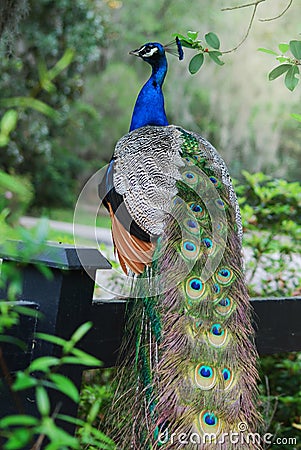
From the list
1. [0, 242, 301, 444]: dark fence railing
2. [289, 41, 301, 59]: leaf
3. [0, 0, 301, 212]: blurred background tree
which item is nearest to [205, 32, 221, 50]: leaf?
[289, 41, 301, 59]: leaf

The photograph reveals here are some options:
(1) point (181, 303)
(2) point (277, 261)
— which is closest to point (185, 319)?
(1) point (181, 303)

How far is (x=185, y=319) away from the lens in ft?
5.61

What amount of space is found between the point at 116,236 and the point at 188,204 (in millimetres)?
237

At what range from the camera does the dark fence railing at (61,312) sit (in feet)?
4.63

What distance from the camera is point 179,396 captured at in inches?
63.0

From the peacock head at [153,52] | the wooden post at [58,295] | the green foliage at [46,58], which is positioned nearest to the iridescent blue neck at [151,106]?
the peacock head at [153,52]

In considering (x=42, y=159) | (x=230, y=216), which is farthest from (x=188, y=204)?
(x=42, y=159)

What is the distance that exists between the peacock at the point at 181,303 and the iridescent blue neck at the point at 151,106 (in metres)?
0.51

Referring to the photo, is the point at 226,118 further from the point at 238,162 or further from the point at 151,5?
the point at 151,5

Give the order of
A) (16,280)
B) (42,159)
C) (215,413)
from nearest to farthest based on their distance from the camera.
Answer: (16,280)
(215,413)
(42,159)

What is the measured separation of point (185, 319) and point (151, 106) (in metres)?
1.23

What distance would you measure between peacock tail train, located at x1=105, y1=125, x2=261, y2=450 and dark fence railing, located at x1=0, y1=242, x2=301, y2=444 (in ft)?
0.30

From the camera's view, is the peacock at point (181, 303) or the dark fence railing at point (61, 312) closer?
the dark fence railing at point (61, 312)

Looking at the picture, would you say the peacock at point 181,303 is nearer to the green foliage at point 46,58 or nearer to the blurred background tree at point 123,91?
the green foliage at point 46,58
